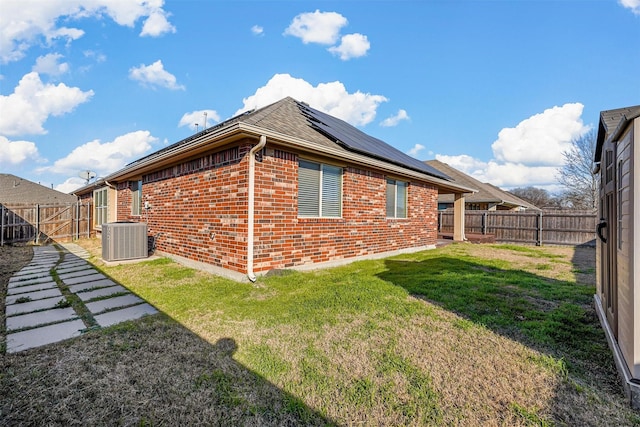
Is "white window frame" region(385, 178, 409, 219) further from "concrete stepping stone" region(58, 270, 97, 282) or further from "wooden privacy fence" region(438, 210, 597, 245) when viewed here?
"wooden privacy fence" region(438, 210, 597, 245)

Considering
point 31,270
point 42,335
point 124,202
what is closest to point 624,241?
point 42,335

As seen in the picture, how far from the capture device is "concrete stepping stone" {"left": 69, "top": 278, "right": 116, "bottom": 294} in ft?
16.2

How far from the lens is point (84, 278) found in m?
5.77

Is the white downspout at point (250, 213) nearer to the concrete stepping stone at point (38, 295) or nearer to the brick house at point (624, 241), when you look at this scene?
the concrete stepping stone at point (38, 295)

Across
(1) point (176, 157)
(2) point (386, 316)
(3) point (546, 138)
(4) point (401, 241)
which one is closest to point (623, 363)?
(2) point (386, 316)

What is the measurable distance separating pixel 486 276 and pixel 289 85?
15844mm

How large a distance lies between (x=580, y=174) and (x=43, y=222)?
36.9m

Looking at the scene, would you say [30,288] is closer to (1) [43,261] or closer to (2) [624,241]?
(1) [43,261]

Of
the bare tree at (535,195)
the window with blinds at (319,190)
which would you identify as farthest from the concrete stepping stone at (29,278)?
the bare tree at (535,195)

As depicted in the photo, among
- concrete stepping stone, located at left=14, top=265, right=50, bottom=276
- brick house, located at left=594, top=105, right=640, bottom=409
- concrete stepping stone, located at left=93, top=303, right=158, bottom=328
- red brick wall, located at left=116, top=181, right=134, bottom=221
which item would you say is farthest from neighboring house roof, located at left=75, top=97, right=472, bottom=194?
brick house, located at left=594, top=105, right=640, bottom=409

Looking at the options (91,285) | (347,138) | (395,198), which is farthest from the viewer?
(395,198)

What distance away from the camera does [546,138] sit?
25719 mm

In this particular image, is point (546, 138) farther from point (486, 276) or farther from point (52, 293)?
point (52, 293)

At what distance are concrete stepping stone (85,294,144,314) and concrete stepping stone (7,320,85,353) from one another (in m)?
0.49
